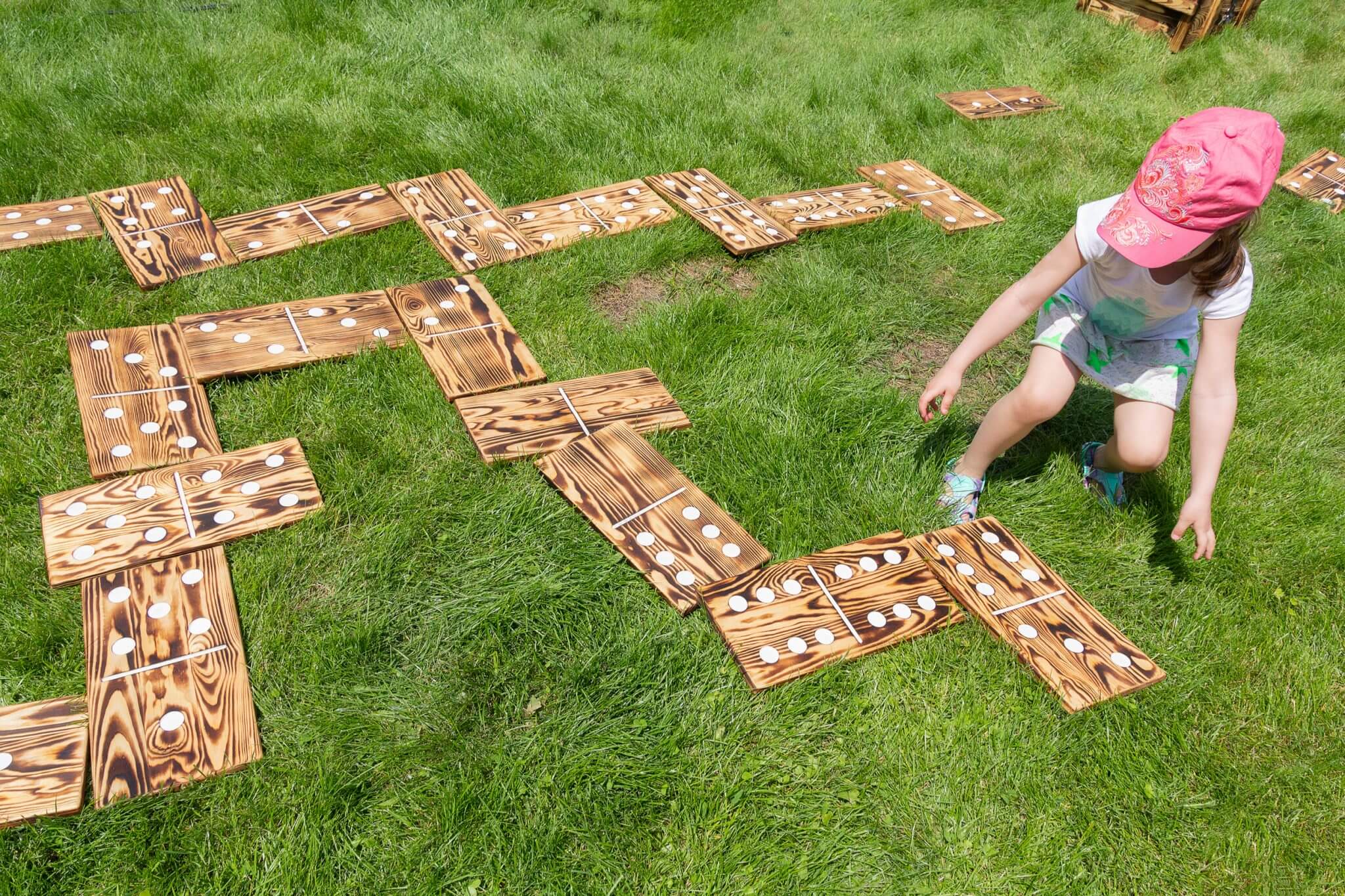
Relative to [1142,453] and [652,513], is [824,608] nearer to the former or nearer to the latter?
[652,513]

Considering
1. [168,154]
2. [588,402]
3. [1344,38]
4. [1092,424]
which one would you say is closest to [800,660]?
[588,402]

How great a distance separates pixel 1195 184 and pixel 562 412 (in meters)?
1.90

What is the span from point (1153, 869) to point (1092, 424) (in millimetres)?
1670

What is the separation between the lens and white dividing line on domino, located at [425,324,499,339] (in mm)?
3131

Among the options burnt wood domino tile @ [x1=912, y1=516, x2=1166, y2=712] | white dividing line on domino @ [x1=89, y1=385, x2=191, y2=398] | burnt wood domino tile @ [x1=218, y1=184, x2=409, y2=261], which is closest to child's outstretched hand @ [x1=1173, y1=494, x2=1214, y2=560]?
burnt wood domino tile @ [x1=912, y1=516, x2=1166, y2=712]

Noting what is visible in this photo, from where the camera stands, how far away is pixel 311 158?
162 inches

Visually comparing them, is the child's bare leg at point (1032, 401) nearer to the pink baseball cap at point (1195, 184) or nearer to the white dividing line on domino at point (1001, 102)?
the pink baseball cap at point (1195, 184)

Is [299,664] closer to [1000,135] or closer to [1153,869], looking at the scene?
[1153,869]

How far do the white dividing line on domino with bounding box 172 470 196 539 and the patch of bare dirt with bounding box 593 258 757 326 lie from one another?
1.64m

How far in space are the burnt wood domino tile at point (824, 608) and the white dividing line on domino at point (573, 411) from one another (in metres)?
0.75

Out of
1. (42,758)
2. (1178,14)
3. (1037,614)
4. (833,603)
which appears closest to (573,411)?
(833,603)

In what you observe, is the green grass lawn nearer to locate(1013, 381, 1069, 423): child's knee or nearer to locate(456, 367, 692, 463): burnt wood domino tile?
locate(456, 367, 692, 463): burnt wood domino tile

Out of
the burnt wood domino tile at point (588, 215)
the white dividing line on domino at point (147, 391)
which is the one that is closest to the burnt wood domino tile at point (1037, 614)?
the burnt wood domino tile at point (588, 215)

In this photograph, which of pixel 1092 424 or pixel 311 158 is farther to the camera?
pixel 311 158
